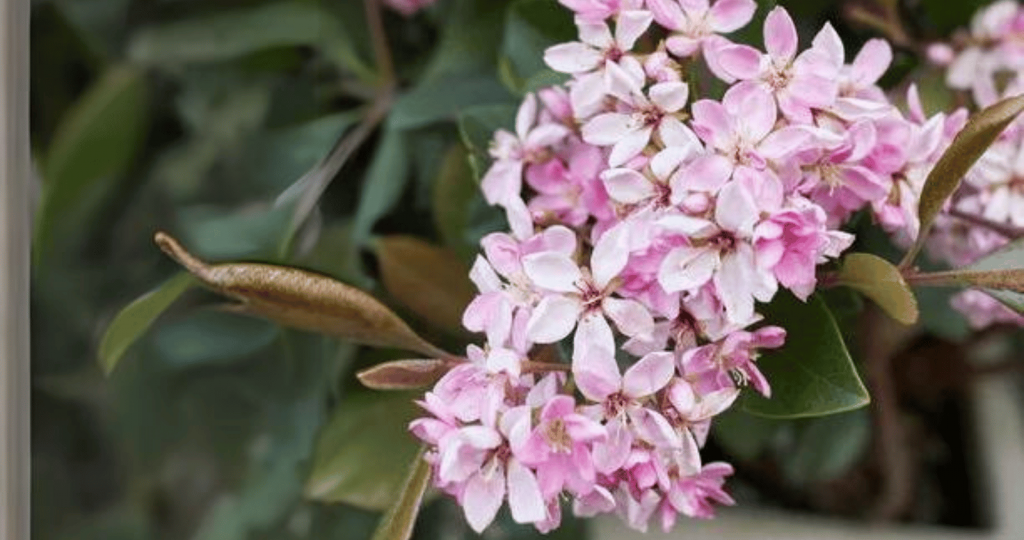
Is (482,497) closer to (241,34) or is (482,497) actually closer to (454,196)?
(454,196)

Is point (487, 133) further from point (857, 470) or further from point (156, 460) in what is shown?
point (156, 460)

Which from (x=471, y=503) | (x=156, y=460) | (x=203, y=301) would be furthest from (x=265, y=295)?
(x=156, y=460)

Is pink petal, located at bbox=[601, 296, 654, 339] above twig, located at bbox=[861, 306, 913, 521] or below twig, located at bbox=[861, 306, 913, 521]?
above

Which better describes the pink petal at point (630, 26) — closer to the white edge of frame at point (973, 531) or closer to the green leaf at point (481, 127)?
the green leaf at point (481, 127)

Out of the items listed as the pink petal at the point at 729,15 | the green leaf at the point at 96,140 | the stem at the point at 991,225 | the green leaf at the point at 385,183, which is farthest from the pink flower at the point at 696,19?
the green leaf at the point at 96,140

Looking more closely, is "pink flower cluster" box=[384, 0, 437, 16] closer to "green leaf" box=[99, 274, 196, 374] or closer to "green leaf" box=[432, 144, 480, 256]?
"green leaf" box=[432, 144, 480, 256]

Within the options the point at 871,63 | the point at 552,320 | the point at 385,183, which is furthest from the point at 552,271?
the point at 385,183

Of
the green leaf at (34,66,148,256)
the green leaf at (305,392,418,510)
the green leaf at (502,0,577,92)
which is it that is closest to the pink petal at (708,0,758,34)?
the green leaf at (502,0,577,92)
